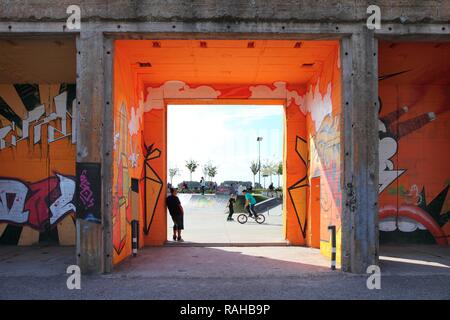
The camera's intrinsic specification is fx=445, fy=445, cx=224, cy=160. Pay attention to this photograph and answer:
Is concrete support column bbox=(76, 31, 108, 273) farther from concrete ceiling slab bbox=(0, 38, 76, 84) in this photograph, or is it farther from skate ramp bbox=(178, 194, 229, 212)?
skate ramp bbox=(178, 194, 229, 212)

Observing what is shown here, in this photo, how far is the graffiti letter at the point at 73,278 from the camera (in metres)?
8.05

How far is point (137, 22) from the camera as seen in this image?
920 centimetres

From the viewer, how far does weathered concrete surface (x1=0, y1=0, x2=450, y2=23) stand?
916 cm

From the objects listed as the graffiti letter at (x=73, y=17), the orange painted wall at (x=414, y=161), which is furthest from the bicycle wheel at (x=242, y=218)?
the graffiti letter at (x=73, y=17)

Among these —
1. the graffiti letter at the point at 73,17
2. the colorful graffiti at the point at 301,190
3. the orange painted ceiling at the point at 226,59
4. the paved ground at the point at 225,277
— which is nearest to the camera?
the paved ground at the point at 225,277

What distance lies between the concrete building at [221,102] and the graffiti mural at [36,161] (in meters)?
0.03

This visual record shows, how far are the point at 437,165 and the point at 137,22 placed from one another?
32.3ft

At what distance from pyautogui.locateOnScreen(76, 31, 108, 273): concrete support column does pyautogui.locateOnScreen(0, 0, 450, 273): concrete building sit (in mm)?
21

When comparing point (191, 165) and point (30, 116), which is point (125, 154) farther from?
point (191, 165)

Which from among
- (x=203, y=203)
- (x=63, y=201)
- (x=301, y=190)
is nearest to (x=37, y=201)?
(x=63, y=201)

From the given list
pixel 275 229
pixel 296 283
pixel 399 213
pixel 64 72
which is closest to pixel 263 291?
pixel 296 283

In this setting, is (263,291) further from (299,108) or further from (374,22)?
(299,108)

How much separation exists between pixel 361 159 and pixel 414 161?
5.28m

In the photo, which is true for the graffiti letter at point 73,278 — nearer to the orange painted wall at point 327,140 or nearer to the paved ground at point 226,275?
the paved ground at point 226,275
